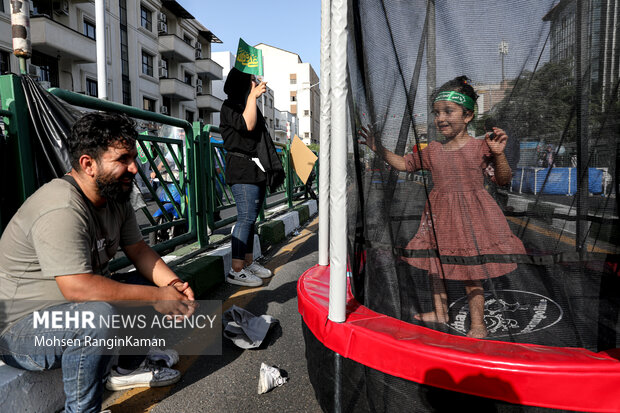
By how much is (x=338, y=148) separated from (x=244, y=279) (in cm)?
238

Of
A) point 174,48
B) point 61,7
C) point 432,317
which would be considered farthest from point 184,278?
point 174,48

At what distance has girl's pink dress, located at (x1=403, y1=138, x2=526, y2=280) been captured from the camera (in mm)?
1527

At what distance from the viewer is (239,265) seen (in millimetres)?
3707

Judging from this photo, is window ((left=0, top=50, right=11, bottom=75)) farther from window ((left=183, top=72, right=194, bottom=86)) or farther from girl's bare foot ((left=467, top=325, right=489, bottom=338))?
girl's bare foot ((left=467, top=325, right=489, bottom=338))

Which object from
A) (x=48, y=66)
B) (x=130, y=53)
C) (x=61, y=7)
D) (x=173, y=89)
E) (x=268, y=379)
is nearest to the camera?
(x=268, y=379)

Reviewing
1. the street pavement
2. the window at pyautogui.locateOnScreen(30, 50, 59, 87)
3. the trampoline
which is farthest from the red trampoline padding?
the window at pyautogui.locateOnScreen(30, 50, 59, 87)

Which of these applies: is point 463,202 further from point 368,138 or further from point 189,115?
point 189,115

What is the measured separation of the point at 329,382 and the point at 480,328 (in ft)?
2.14

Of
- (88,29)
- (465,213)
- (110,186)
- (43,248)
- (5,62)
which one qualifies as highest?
(88,29)

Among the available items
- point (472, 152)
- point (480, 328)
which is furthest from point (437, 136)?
point (480, 328)

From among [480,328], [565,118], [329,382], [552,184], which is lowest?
[329,382]

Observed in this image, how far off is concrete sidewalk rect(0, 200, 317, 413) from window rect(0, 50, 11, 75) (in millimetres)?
14917

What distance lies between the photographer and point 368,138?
1794 mm

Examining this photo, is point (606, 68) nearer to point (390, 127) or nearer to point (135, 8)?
point (390, 127)
